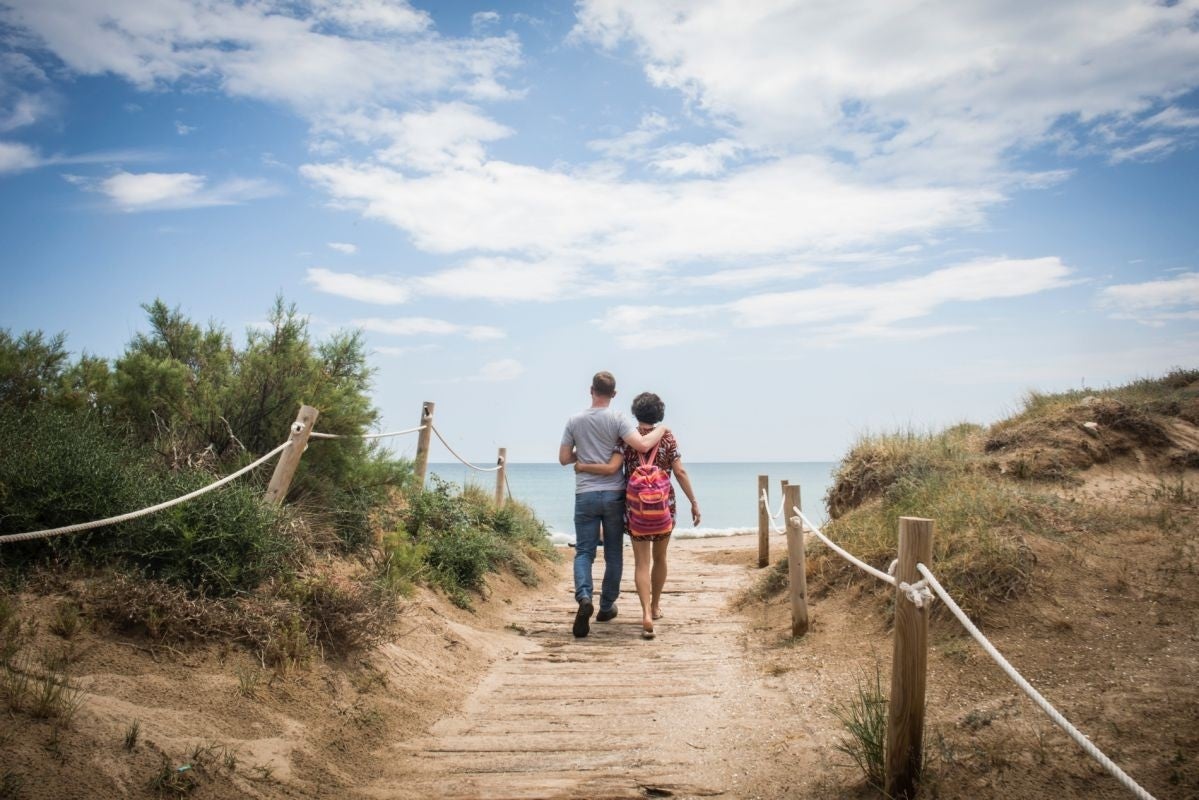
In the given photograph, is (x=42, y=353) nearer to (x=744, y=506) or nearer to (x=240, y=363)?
(x=240, y=363)

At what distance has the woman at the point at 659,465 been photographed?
6895 millimetres

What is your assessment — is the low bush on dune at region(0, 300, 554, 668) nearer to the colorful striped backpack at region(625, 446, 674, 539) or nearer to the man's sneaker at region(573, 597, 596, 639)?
the man's sneaker at region(573, 597, 596, 639)

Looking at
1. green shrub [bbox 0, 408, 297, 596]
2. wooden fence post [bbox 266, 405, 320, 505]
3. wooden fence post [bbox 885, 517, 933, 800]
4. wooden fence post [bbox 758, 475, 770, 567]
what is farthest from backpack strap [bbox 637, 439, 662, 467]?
wooden fence post [bbox 758, 475, 770, 567]

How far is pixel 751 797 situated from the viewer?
3635mm

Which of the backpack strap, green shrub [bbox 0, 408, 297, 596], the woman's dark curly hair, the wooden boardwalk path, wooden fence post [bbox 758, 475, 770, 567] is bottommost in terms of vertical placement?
the wooden boardwalk path

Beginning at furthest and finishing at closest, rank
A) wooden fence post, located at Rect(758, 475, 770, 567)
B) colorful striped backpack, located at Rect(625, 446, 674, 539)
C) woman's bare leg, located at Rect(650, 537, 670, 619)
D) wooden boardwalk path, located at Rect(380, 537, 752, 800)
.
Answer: wooden fence post, located at Rect(758, 475, 770, 567), woman's bare leg, located at Rect(650, 537, 670, 619), colorful striped backpack, located at Rect(625, 446, 674, 539), wooden boardwalk path, located at Rect(380, 537, 752, 800)

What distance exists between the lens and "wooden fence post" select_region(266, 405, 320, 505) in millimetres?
5551

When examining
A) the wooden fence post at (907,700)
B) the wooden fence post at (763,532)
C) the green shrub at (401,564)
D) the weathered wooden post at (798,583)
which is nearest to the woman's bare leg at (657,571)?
the weathered wooden post at (798,583)

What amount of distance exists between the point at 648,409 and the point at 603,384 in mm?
508

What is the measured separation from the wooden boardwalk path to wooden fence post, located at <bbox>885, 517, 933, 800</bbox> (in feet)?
2.85

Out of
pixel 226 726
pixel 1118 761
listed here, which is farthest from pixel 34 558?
pixel 1118 761

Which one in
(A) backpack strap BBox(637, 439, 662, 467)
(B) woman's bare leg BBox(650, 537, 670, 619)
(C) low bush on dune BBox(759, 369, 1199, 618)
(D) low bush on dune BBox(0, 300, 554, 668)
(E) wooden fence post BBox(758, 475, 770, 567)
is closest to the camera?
(D) low bush on dune BBox(0, 300, 554, 668)

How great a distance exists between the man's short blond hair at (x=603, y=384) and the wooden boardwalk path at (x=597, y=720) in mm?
2296

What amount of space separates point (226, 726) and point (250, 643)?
2.35 ft
